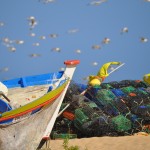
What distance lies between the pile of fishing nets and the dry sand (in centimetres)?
65

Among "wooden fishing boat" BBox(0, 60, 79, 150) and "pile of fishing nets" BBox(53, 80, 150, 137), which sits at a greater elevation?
"wooden fishing boat" BBox(0, 60, 79, 150)

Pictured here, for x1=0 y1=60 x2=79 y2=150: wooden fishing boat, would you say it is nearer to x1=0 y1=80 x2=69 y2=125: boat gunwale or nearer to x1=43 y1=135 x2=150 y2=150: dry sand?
x1=0 y1=80 x2=69 y2=125: boat gunwale

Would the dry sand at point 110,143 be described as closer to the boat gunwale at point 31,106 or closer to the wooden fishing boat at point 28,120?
the wooden fishing boat at point 28,120

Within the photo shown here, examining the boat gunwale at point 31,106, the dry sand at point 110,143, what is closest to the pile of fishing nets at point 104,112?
the dry sand at point 110,143

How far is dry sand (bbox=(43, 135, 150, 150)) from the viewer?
34.0 feet

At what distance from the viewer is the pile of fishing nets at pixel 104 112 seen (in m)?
12.3

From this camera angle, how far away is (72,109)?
1353cm

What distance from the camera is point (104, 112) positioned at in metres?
13.1

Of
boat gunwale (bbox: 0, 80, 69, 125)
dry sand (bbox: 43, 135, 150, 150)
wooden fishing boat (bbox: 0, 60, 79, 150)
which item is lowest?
dry sand (bbox: 43, 135, 150, 150)

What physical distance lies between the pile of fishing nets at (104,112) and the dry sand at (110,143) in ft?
2.13

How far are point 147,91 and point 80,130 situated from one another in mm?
3557

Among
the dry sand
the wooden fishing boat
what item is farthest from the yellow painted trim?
the dry sand

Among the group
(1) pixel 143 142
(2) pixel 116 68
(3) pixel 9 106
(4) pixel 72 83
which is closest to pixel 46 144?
(3) pixel 9 106

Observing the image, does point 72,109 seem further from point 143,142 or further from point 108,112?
point 143,142
